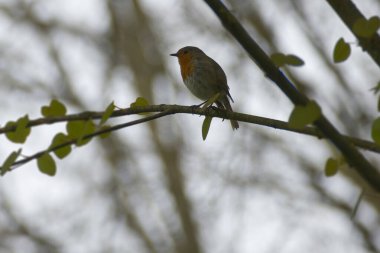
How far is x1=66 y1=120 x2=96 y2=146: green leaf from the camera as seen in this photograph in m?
1.54

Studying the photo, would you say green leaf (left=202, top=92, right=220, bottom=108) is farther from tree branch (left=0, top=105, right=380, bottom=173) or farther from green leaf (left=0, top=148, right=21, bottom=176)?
green leaf (left=0, top=148, right=21, bottom=176)

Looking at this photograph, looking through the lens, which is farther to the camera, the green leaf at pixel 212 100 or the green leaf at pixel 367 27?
the green leaf at pixel 212 100

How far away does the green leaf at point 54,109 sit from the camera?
160cm

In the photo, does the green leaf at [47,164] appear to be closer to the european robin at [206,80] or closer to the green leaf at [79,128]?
the green leaf at [79,128]

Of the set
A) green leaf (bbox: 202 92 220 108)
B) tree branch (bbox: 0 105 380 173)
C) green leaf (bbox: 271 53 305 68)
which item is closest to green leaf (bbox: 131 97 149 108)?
tree branch (bbox: 0 105 380 173)

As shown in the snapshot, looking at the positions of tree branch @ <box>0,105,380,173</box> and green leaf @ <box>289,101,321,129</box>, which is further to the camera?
tree branch @ <box>0,105,380,173</box>

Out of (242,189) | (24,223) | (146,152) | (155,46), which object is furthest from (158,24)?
(24,223)

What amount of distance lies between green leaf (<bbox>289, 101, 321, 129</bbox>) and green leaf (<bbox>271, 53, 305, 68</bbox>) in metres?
0.18

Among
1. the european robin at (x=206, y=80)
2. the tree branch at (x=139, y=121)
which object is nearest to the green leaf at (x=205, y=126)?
the tree branch at (x=139, y=121)

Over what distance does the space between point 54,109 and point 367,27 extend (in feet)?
2.72

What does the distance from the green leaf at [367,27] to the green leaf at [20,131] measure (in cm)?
83

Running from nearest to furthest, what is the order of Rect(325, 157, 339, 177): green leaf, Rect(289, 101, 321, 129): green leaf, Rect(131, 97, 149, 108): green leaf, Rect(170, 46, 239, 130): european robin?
Rect(289, 101, 321, 129): green leaf
Rect(131, 97, 149, 108): green leaf
Rect(325, 157, 339, 177): green leaf
Rect(170, 46, 239, 130): european robin

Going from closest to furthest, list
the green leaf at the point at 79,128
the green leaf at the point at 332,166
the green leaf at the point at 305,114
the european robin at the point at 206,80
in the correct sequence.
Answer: the green leaf at the point at 305,114, the green leaf at the point at 79,128, the green leaf at the point at 332,166, the european robin at the point at 206,80

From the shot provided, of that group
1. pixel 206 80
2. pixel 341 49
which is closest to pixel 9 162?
pixel 341 49
